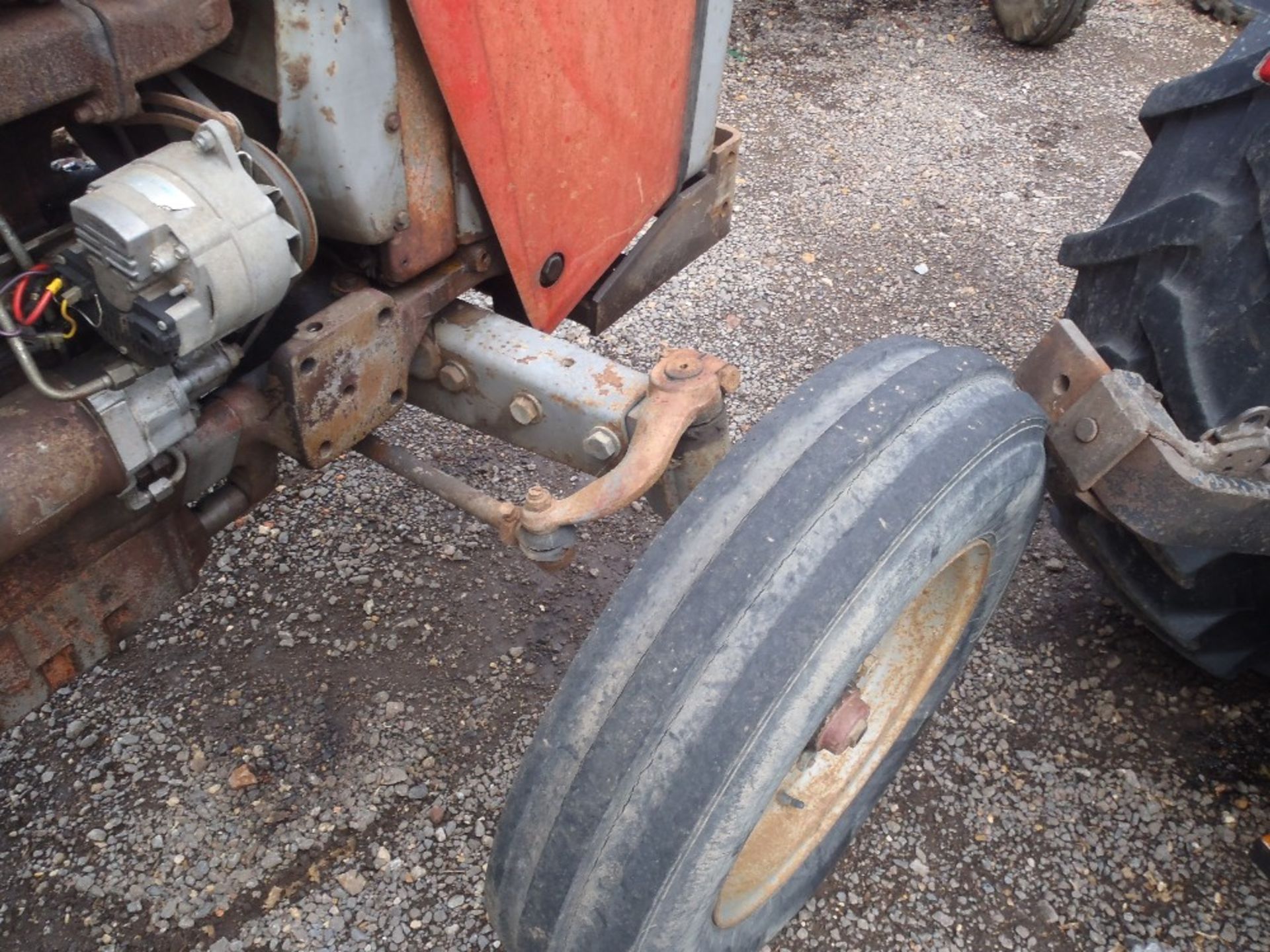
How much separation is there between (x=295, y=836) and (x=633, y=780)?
3.21 feet

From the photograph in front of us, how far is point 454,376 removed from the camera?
1522 mm

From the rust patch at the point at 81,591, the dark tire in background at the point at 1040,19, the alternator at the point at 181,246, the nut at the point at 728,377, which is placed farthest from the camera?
the dark tire in background at the point at 1040,19

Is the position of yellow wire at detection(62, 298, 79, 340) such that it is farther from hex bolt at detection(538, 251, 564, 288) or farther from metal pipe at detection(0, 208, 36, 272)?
hex bolt at detection(538, 251, 564, 288)

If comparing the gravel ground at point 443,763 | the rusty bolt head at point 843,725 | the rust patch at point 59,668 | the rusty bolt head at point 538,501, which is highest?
the rusty bolt head at point 538,501

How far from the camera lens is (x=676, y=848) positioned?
3.67 ft

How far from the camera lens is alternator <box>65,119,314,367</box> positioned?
1028 mm

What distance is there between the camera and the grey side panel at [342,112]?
1176mm

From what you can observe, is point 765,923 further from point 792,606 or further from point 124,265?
point 124,265

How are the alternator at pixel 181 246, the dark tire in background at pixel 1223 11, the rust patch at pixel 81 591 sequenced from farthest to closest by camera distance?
the dark tire in background at pixel 1223 11
the rust patch at pixel 81 591
the alternator at pixel 181 246

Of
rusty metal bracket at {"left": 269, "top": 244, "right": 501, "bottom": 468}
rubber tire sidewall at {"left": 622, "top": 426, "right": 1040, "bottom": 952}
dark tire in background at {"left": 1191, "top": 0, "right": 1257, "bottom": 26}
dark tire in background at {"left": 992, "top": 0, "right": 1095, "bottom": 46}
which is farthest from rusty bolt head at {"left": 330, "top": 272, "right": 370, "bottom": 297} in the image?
dark tire in background at {"left": 1191, "top": 0, "right": 1257, "bottom": 26}

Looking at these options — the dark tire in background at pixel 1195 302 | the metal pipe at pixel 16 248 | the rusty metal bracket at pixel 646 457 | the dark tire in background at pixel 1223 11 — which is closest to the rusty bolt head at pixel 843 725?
the rusty metal bracket at pixel 646 457

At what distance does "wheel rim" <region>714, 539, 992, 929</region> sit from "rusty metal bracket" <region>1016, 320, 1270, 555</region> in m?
0.20

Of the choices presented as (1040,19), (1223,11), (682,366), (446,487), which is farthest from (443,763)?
(1223,11)

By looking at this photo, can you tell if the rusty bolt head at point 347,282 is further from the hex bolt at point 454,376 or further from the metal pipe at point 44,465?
the metal pipe at point 44,465
